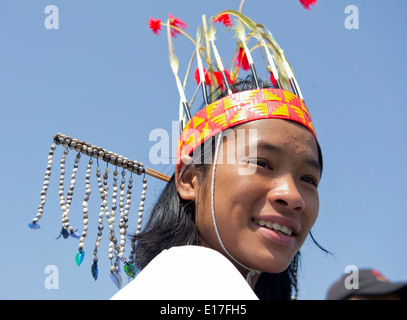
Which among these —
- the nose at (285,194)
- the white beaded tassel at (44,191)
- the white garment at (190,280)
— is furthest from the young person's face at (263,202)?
the white beaded tassel at (44,191)

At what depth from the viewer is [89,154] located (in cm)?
318

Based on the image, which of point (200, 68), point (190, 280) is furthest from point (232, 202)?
point (200, 68)

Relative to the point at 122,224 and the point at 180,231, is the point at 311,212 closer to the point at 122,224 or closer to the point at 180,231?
the point at 180,231

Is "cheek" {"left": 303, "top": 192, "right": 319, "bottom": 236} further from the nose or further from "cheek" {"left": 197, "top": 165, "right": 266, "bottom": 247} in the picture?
"cheek" {"left": 197, "top": 165, "right": 266, "bottom": 247}

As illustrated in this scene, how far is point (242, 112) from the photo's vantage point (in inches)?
113

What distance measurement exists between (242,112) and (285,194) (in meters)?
0.54

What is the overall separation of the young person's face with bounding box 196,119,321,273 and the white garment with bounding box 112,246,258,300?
561 millimetres

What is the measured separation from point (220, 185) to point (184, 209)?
12.6 inches

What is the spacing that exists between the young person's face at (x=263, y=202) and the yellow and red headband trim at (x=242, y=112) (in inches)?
5.9

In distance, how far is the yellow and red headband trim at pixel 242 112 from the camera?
9.30 ft

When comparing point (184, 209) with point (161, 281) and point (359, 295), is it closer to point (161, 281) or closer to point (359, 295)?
point (161, 281)

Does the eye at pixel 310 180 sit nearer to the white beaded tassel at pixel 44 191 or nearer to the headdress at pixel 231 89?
the headdress at pixel 231 89

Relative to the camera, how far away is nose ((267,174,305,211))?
253 cm
